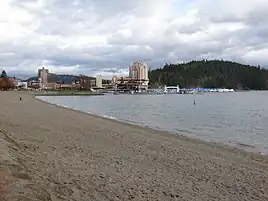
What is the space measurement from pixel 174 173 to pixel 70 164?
3.48m

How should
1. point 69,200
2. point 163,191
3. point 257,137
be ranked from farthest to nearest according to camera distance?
point 257,137, point 163,191, point 69,200

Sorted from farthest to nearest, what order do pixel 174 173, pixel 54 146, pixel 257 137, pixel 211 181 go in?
pixel 257 137
pixel 54 146
pixel 174 173
pixel 211 181

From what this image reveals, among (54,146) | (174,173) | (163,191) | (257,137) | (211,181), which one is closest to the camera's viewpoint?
(163,191)

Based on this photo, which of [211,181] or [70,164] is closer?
[211,181]

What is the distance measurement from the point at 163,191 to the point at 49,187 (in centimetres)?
297

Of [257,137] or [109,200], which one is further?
[257,137]

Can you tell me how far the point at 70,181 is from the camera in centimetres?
1002

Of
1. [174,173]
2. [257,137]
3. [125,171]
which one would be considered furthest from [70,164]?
[257,137]

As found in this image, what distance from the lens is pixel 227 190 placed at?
10.4 m

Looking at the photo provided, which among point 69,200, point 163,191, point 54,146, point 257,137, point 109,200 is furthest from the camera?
point 257,137

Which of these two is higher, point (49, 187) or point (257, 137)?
point (49, 187)

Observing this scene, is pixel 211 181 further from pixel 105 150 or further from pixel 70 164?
pixel 105 150

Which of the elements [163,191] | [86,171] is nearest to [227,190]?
[163,191]

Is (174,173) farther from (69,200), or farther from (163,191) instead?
(69,200)
